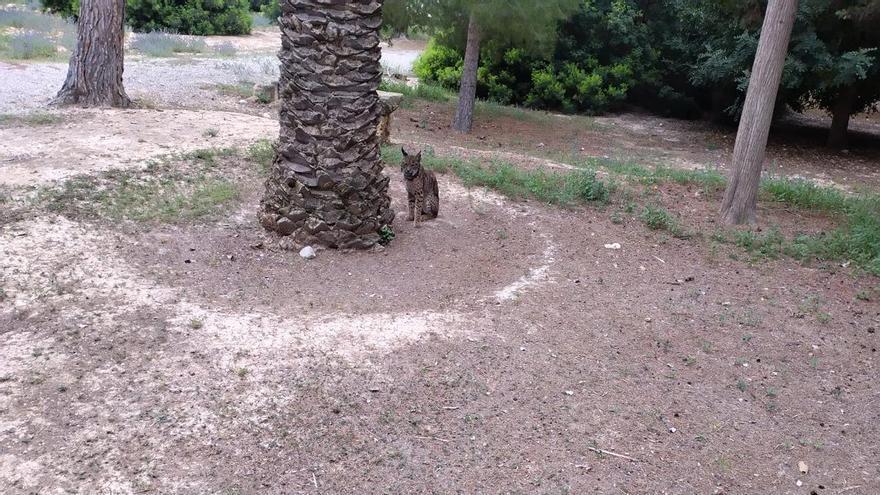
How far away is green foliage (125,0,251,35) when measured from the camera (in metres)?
27.4

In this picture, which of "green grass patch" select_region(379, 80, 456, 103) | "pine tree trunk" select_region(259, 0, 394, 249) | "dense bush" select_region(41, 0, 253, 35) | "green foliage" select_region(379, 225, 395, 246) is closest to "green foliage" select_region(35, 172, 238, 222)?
"pine tree trunk" select_region(259, 0, 394, 249)

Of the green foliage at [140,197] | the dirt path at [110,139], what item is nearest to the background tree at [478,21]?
the dirt path at [110,139]

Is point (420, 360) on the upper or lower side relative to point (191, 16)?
lower

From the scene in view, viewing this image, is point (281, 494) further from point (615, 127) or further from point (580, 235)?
point (615, 127)

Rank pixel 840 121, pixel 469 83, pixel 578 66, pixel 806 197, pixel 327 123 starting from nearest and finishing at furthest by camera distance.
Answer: pixel 327 123 → pixel 806 197 → pixel 469 83 → pixel 840 121 → pixel 578 66

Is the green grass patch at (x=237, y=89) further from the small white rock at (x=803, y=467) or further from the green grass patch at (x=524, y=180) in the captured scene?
the small white rock at (x=803, y=467)

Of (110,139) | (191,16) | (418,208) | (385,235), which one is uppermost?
(191,16)

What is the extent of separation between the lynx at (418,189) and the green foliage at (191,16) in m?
23.6

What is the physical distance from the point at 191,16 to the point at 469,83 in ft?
61.7

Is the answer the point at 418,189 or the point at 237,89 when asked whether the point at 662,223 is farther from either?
the point at 237,89

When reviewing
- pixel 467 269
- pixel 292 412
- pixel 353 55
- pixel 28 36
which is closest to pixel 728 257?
pixel 467 269

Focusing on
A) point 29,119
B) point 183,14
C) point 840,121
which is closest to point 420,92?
point 840,121

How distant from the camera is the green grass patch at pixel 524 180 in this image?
27.7ft

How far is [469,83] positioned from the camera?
45.0 feet
